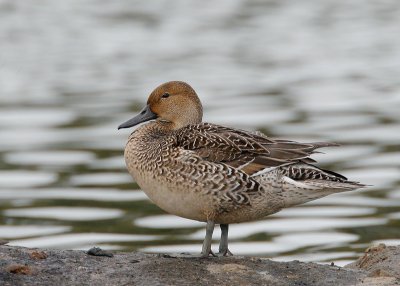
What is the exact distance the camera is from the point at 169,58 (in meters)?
17.9

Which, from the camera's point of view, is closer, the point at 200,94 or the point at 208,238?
the point at 208,238

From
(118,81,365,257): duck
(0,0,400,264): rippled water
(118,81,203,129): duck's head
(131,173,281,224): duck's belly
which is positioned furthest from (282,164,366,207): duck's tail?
(0,0,400,264): rippled water

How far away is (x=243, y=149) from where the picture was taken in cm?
736

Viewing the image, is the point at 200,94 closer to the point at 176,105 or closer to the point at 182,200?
the point at 176,105

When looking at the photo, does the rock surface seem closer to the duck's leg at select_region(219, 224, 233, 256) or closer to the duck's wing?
the duck's leg at select_region(219, 224, 233, 256)

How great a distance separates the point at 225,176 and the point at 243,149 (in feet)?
0.90

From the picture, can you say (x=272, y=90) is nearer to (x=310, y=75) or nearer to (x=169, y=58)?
Result: (x=310, y=75)

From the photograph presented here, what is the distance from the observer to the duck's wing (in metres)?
7.29

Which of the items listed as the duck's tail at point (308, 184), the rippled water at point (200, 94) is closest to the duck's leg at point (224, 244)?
the duck's tail at point (308, 184)

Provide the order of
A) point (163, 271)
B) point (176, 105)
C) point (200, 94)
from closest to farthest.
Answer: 1. point (163, 271)
2. point (176, 105)
3. point (200, 94)

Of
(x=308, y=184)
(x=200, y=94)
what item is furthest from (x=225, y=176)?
(x=200, y=94)

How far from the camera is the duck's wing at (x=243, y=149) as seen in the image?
729 centimetres

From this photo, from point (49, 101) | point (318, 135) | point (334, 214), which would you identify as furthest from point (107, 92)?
point (334, 214)

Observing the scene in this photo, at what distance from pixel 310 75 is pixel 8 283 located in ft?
35.8
